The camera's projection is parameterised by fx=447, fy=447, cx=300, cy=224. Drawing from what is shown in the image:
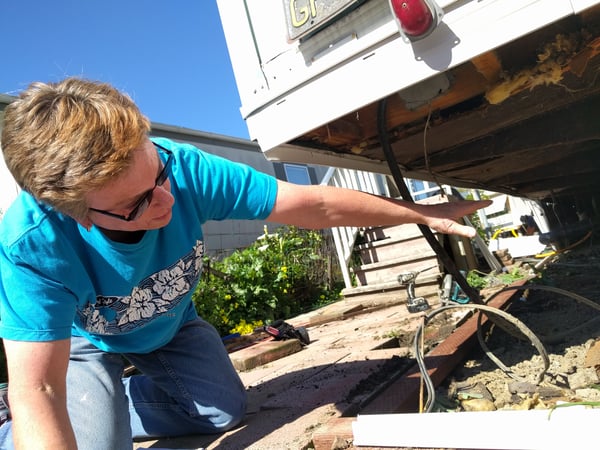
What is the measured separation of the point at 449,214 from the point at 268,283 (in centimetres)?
464

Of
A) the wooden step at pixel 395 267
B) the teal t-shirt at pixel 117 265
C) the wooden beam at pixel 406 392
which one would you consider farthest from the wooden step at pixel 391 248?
the teal t-shirt at pixel 117 265

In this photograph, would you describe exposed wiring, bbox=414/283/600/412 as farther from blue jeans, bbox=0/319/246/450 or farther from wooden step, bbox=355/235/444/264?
wooden step, bbox=355/235/444/264

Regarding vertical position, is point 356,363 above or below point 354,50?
below

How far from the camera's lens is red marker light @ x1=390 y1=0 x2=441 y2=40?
1379 millimetres

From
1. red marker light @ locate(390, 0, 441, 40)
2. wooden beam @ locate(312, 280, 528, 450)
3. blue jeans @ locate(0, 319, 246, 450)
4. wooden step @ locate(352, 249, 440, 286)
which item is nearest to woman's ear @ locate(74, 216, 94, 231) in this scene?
blue jeans @ locate(0, 319, 246, 450)

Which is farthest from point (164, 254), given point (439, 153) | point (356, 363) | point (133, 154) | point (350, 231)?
point (350, 231)

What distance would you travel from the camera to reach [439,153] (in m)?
2.83

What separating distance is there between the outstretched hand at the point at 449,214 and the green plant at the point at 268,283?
4096 mm

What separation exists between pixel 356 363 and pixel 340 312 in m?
2.46

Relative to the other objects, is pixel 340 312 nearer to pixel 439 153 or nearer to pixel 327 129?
pixel 439 153

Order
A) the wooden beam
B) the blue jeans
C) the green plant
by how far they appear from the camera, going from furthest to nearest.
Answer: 1. the green plant
2. the blue jeans
3. the wooden beam

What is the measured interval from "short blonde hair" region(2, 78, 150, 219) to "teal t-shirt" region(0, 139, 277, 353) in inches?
7.6

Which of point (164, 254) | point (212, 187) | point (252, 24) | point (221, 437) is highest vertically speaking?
point (252, 24)

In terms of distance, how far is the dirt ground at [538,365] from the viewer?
5.40 feet
